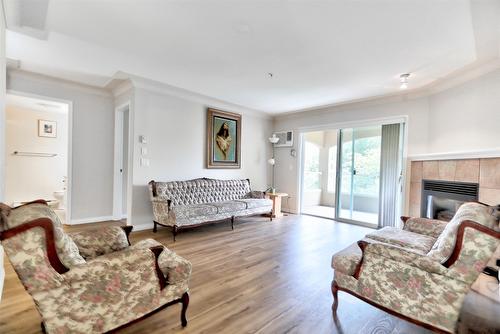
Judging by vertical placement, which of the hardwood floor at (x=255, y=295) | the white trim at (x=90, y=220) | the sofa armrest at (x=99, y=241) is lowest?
the hardwood floor at (x=255, y=295)

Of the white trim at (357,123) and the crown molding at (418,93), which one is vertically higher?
the crown molding at (418,93)

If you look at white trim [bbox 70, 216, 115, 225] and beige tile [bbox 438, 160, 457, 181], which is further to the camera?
white trim [bbox 70, 216, 115, 225]

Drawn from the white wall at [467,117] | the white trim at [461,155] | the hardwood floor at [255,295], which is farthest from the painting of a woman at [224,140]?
the white wall at [467,117]

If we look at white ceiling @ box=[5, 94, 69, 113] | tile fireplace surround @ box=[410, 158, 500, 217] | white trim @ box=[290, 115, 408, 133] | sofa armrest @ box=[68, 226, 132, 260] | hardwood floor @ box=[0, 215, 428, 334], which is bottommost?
hardwood floor @ box=[0, 215, 428, 334]

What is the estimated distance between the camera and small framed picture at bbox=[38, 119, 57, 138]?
234 inches

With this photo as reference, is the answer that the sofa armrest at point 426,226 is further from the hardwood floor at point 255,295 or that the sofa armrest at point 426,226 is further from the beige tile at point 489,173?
the hardwood floor at point 255,295

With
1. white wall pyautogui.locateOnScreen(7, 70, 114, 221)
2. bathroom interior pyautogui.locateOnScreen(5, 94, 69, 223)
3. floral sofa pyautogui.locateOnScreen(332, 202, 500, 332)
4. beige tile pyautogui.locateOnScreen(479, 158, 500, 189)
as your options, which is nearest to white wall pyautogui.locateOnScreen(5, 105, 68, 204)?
bathroom interior pyautogui.locateOnScreen(5, 94, 69, 223)

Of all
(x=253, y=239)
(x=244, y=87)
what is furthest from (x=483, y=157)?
(x=244, y=87)

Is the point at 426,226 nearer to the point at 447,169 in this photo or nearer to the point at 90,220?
the point at 447,169

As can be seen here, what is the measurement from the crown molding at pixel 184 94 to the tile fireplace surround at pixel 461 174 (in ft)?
11.9

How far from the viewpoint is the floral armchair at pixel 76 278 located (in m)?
1.17

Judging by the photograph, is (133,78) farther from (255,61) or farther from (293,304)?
(293,304)

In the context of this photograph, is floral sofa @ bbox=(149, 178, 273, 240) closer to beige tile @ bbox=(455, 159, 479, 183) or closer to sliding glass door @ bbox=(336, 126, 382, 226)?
sliding glass door @ bbox=(336, 126, 382, 226)

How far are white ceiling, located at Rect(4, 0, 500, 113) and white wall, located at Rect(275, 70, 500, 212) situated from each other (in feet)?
1.36
